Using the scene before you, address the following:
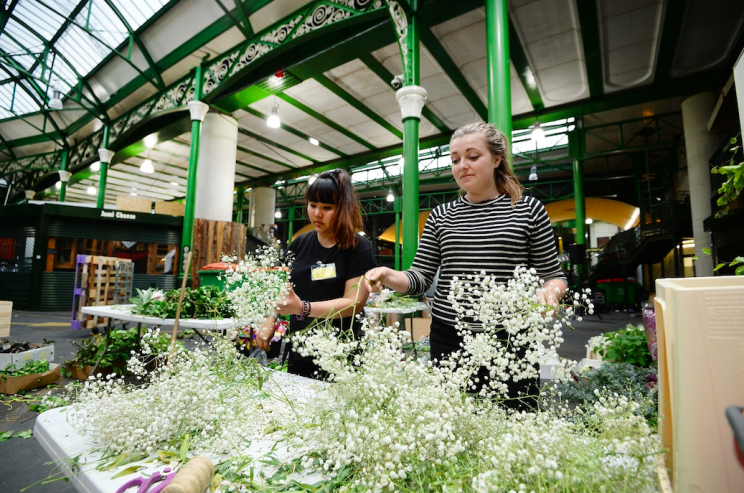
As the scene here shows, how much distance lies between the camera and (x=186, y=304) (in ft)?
9.48

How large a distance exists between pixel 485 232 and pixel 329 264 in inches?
28.2

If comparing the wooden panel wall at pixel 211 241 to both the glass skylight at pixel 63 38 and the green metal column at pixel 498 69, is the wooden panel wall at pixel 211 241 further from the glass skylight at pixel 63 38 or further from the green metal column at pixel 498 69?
the green metal column at pixel 498 69

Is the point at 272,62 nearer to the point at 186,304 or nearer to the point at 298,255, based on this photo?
the point at 186,304

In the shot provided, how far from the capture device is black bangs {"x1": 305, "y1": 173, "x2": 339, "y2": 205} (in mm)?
1588

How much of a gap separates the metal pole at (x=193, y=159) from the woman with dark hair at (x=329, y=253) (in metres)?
6.86

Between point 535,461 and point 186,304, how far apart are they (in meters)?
2.97

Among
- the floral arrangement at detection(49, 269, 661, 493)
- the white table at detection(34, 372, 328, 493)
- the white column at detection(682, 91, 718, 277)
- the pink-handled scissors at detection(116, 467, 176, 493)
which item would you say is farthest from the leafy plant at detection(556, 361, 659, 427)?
the white column at detection(682, 91, 718, 277)

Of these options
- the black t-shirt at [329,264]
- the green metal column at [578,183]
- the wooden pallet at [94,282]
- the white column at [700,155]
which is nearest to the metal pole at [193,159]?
the wooden pallet at [94,282]

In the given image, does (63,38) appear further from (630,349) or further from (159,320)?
(630,349)

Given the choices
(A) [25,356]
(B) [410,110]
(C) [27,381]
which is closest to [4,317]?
(A) [25,356]

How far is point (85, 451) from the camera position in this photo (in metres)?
0.76

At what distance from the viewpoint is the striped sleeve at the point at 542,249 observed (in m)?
1.21

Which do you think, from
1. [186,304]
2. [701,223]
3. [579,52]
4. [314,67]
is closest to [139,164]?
[314,67]

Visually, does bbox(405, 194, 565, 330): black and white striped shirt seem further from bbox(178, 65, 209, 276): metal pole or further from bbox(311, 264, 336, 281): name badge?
bbox(178, 65, 209, 276): metal pole
